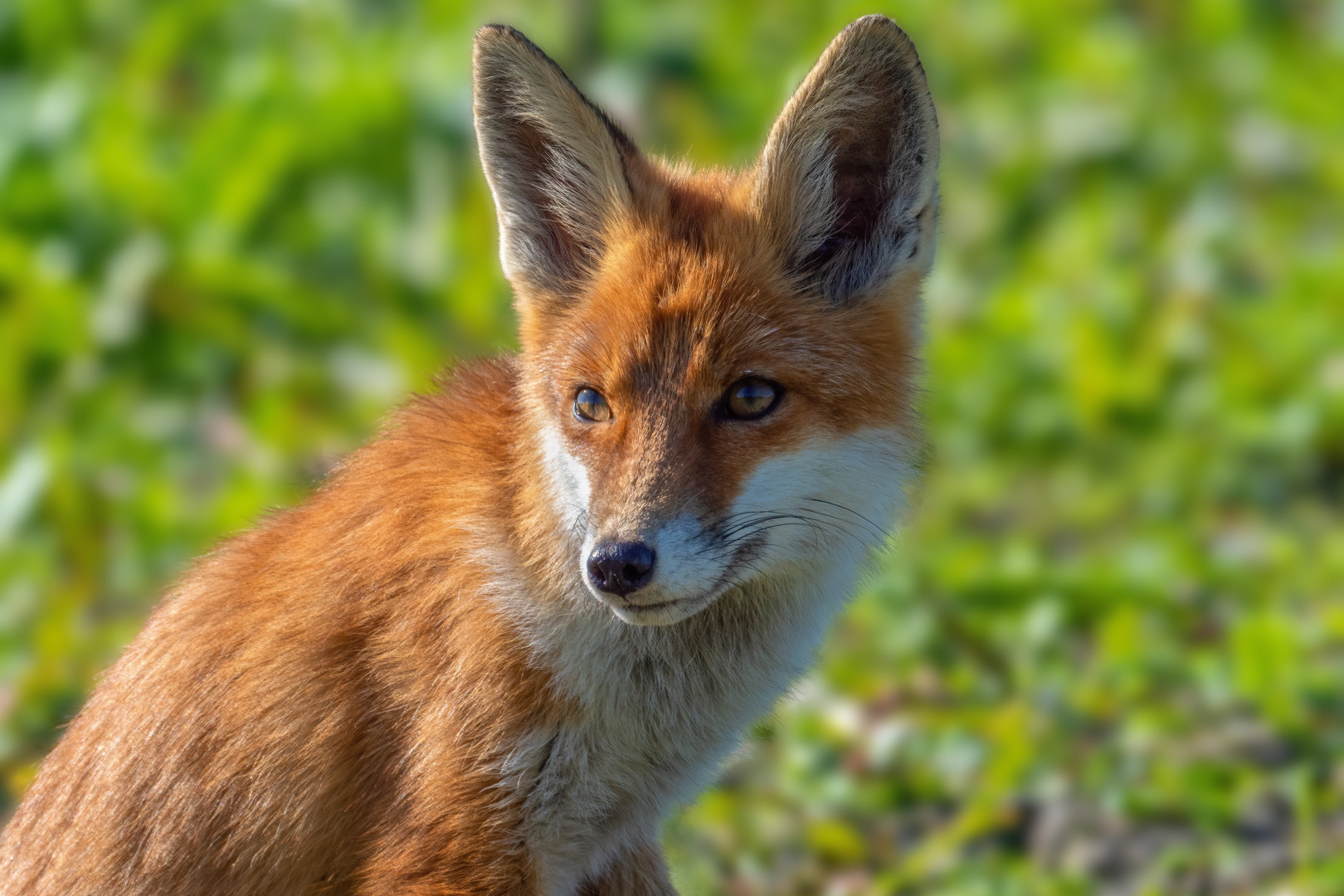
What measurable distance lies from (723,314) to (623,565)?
2.47 feet

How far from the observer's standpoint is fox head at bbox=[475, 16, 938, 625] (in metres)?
3.69

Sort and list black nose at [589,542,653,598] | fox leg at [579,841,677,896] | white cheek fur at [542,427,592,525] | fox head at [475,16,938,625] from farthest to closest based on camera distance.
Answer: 1. fox leg at [579,841,677,896]
2. white cheek fur at [542,427,592,525]
3. fox head at [475,16,938,625]
4. black nose at [589,542,653,598]

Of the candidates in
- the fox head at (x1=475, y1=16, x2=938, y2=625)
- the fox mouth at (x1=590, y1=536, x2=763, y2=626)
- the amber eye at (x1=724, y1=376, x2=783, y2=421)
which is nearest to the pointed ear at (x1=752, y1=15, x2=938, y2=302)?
the fox head at (x1=475, y1=16, x2=938, y2=625)

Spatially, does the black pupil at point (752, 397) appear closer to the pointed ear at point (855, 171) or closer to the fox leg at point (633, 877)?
the pointed ear at point (855, 171)

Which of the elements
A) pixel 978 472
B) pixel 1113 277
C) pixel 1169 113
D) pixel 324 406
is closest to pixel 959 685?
pixel 978 472

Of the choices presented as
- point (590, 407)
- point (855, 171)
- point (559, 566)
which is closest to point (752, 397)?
point (590, 407)

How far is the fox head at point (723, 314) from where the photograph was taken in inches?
145

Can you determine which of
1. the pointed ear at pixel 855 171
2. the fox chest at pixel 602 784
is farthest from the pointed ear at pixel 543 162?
the fox chest at pixel 602 784

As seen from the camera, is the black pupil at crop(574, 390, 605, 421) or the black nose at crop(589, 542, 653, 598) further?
the black pupil at crop(574, 390, 605, 421)

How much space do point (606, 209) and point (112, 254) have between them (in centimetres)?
497

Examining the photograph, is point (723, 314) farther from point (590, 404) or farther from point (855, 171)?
point (855, 171)

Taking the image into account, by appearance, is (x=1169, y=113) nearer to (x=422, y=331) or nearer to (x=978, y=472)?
(x=978, y=472)

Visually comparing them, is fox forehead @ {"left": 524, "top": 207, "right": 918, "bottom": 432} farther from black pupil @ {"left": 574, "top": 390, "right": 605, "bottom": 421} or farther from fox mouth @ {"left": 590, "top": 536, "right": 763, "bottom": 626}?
fox mouth @ {"left": 590, "top": 536, "right": 763, "bottom": 626}

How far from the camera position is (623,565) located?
3.45 meters
